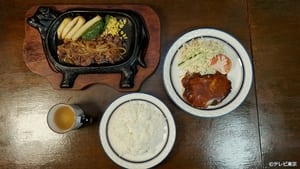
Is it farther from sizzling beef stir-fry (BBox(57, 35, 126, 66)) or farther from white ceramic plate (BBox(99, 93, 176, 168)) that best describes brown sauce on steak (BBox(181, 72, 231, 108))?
sizzling beef stir-fry (BBox(57, 35, 126, 66))

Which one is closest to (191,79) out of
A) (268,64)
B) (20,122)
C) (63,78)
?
(268,64)

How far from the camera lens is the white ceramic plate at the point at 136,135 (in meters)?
1.30

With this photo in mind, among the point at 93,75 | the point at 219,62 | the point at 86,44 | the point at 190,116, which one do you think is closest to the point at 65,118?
the point at 93,75

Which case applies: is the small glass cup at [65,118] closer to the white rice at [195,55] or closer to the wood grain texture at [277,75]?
the white rice at [195,55]

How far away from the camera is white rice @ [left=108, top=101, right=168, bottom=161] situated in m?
1.31

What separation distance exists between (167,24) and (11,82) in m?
0.66

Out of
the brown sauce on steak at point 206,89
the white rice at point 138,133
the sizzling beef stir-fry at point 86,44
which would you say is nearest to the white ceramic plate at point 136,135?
the white rice at point 138,133

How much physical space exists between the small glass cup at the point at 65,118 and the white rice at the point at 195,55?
0.43 m

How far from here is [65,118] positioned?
133cm

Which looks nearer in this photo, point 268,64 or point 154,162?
point 154,162

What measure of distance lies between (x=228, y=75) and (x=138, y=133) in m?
0.42

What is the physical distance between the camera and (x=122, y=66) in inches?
54.9

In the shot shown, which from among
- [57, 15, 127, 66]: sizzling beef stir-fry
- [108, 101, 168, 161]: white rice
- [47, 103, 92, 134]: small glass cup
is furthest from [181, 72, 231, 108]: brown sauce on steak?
[47, 103, 92, 134]: small glass cup

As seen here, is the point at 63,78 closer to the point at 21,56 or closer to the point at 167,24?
the point at 21,56
